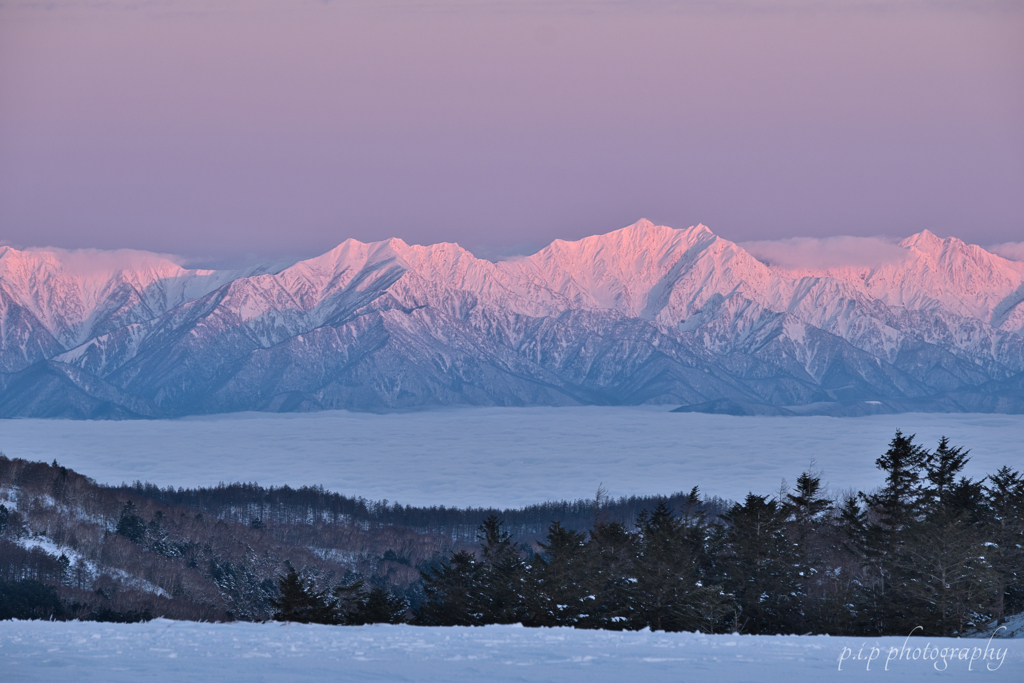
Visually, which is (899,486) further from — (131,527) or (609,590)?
(131,527)

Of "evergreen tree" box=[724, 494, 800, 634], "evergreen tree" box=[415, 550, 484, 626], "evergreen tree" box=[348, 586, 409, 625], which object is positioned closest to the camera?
"evergreen tree" box=[348, 586, 409, 625]

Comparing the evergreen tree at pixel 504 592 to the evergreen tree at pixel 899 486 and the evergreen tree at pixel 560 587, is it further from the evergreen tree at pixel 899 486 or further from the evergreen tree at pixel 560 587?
the evergreen tree at pixel 899 486

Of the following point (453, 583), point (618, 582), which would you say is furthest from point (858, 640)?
point (453, 583)

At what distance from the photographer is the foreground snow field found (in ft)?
70.6

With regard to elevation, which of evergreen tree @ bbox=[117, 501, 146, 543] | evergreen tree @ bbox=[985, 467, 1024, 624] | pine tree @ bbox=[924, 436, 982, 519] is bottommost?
evergreen tree @ bbox=[117, 501, 146, 543]

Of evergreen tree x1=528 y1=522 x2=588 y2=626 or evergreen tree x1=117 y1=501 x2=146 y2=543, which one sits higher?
evergreen tree x1=528 y1=522 x2=588 y2=626

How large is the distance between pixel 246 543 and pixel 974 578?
150 metres

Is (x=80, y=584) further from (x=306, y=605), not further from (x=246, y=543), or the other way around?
(x=306, y=605)

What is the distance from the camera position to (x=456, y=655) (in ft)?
77.5

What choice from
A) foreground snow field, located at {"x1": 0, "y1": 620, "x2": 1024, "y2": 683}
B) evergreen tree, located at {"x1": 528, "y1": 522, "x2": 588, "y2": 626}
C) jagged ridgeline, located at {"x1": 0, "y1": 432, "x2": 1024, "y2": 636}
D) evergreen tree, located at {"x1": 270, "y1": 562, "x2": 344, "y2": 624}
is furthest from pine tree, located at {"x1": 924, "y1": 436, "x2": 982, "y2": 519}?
evergreen tree, located at {"x1": 270, "y1": 562, "x2": 344, "y2": 624}

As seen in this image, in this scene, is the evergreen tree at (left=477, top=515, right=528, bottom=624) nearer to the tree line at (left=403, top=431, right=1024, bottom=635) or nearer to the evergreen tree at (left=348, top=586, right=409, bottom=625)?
the tree line at (left=403, top=431, right=1024, bottom=635)

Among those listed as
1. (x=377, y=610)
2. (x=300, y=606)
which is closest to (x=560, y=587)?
(x=377, y=610)

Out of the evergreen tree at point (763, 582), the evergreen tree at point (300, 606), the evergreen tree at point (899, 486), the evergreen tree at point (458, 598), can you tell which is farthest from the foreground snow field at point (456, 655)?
the evergreen tree at point (899, 486)

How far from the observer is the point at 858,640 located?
26391mm
